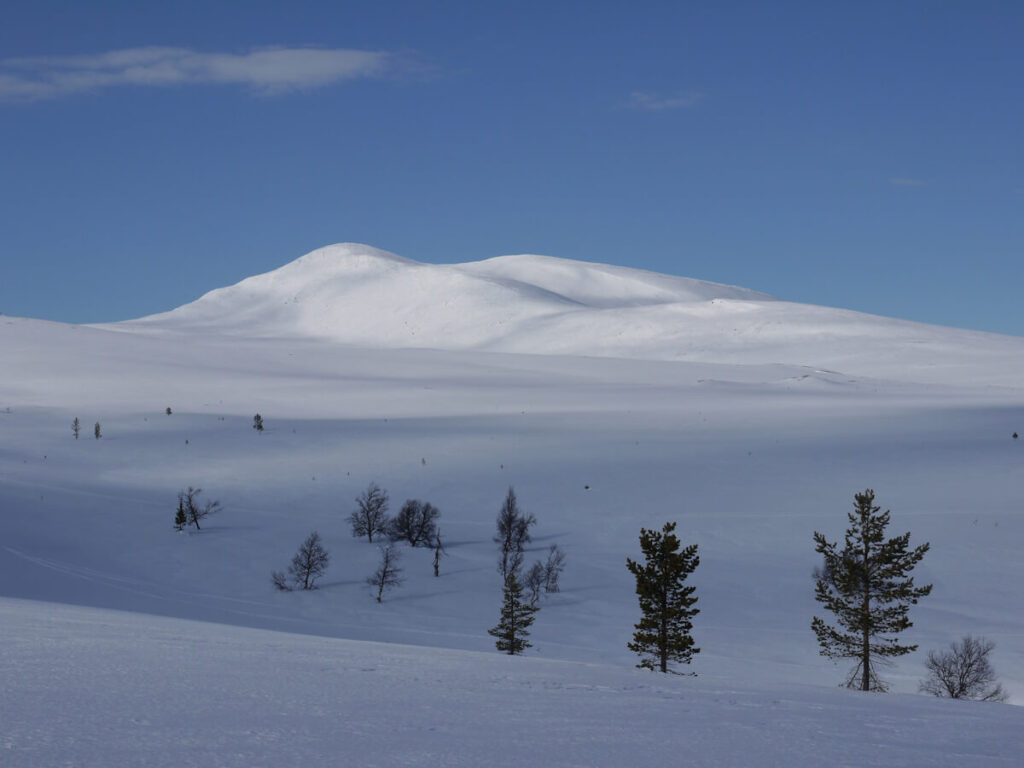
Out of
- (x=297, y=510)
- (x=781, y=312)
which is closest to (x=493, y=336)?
(x=781, y=312)

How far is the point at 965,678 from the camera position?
77.6 ft

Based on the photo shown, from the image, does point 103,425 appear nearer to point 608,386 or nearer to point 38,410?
point 38,410

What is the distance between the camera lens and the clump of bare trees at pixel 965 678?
74.1 ft

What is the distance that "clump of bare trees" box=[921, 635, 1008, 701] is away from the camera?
2258 centimetres

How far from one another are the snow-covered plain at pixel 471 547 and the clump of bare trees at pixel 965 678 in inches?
50.9

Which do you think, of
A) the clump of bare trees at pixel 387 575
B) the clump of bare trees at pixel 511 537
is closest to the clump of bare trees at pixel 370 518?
the clump of bare trees at pixel 387 575

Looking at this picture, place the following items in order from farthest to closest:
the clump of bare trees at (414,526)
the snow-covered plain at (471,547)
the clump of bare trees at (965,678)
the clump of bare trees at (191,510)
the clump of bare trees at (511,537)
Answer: the clump of bare trees at (191,510) → the clump of bare trees at (414,526) → the clump of bare trees at (511,537) → the clump of bare trees at (965,678) → the snow-covered plain at (471,547)

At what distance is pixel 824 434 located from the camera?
61.4 m

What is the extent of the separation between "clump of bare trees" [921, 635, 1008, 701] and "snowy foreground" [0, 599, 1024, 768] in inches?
450

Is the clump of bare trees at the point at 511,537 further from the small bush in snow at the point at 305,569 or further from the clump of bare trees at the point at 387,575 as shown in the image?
the small bush in snow at the point at 305,569

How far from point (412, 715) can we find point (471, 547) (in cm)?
3091

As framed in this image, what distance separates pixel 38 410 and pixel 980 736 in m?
74.6

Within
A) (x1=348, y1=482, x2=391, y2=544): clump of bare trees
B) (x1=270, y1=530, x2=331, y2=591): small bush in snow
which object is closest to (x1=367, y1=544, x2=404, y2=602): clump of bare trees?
(x1=270, y1=530, x2=331, y2=591): small bush in snow

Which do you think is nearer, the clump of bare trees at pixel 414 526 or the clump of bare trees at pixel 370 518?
the clump of bare trees at pixel 414 526
